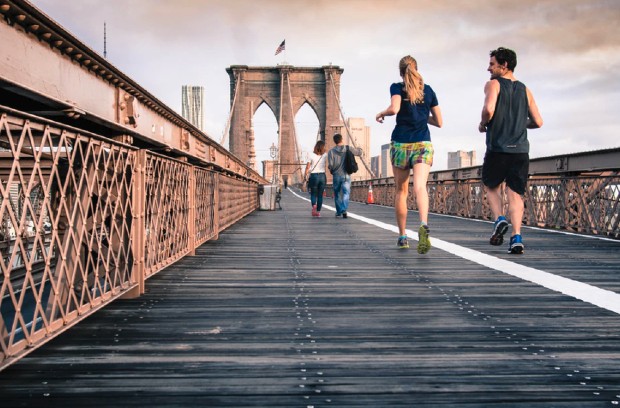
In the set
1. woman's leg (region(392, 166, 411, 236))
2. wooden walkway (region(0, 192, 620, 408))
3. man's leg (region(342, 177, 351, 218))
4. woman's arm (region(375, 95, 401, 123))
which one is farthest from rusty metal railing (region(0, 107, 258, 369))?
man's leg (region(342, 177, 351, 218))

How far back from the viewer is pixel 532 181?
28.0 ft

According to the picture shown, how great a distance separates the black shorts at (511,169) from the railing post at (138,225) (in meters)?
3.12

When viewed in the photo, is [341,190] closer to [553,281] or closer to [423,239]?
[423,239]

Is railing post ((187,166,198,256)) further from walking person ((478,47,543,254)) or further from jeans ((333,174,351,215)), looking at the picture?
jeans ((333,174,351,215))

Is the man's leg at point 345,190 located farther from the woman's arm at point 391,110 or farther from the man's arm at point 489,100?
the man's arm at point 489,100

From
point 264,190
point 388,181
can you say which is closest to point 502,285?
point 264,190

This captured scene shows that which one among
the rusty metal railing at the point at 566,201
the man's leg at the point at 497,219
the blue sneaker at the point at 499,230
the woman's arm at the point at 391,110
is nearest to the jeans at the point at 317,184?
the rusty metal railing at the point at 566,201

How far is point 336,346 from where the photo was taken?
2.18 metres

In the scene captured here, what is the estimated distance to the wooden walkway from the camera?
169 cm

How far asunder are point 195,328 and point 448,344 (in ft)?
3.30

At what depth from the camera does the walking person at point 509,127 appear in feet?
16.4

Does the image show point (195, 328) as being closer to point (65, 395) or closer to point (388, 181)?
point (65, 395)

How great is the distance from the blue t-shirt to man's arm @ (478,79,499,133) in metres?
0.53

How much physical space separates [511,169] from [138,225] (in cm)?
326
